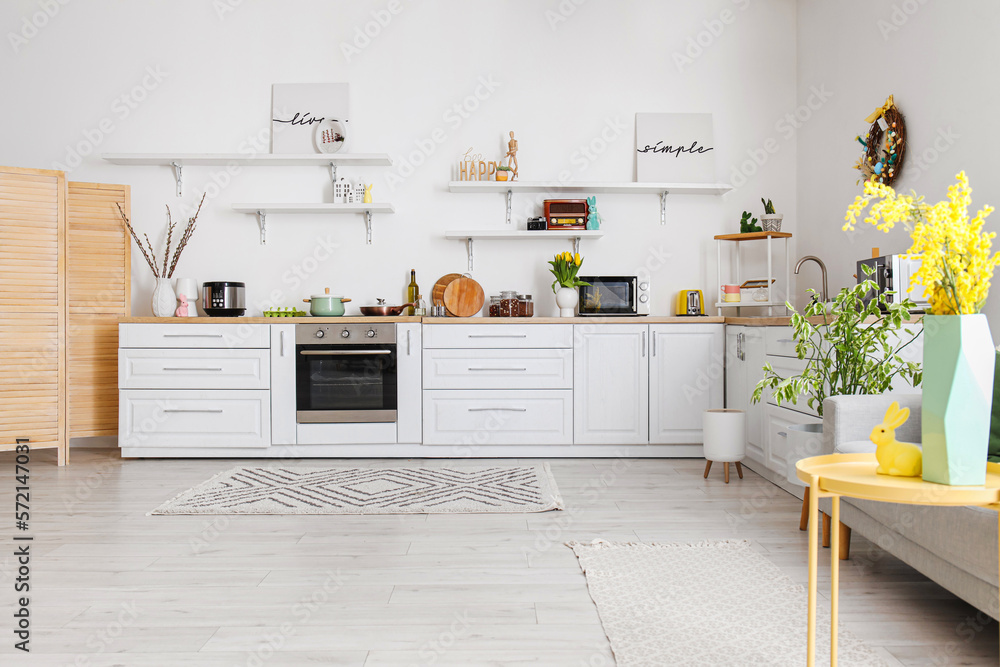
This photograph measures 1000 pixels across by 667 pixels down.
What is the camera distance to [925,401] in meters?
1.34

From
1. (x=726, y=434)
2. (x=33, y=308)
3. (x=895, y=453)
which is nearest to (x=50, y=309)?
(x=33, y=308)

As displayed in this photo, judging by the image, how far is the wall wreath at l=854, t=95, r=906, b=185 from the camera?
328cm

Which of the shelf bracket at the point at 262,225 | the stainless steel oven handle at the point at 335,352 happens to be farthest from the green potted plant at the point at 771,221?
the shelf bracket at the point at 262,225

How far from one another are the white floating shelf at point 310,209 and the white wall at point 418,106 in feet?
0.19

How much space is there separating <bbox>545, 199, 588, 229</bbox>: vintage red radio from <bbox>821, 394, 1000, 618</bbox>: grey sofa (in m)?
2.40

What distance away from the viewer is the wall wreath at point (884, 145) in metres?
3.28

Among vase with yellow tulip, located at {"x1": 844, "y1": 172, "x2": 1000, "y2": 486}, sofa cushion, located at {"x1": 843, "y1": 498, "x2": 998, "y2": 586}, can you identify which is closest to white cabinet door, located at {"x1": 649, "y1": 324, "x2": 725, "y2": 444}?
sofa cushion, located at {"x1": 843, "y1": 498, "x2": 998, "y2": 586}

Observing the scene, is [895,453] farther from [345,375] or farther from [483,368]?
[345,375]

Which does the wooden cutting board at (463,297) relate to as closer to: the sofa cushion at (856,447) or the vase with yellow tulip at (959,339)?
the sofa cushion at (856,447)

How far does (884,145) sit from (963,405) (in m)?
2.60

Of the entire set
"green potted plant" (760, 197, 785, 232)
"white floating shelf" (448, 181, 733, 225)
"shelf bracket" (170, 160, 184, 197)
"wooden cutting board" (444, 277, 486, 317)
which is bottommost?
"wooden cutting board" (444, 277, 486, 317)

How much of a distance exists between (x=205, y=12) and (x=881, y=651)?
4964 millimetres

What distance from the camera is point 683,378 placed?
403 cm

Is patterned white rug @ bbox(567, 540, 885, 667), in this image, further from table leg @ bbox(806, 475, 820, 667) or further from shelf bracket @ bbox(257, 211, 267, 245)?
shelf bracket @ bbox(257, 211, 267, 245)
